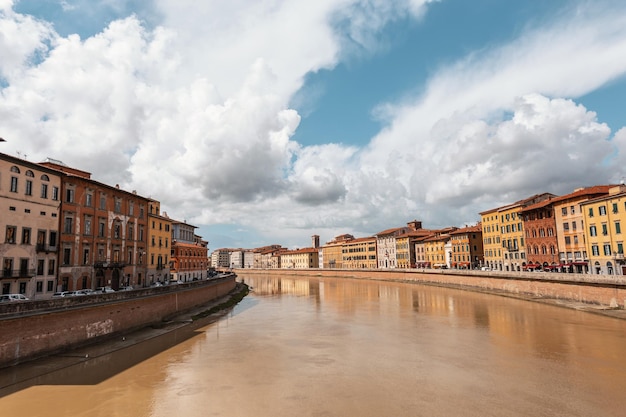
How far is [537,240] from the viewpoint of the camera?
6556cm

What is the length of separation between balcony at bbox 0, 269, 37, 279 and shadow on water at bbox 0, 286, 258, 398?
11.2m

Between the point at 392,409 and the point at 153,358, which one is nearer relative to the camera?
the point at 392,409

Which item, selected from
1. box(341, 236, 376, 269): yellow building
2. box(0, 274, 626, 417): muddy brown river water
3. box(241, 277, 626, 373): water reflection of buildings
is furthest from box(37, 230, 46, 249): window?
box(341, 236, 376, 269): yellow building

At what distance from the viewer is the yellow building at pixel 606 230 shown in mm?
47906

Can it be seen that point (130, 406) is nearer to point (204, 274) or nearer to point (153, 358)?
point (153, 358)

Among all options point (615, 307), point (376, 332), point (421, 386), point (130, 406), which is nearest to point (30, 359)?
point (130, 406)

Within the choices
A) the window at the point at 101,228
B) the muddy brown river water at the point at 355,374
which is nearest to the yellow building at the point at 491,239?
the muddy brown river water at the point at 355,374

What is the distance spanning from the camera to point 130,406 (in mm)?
17516

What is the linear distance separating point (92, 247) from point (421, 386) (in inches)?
1514

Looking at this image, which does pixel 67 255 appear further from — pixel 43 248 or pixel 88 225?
pixel 88 225

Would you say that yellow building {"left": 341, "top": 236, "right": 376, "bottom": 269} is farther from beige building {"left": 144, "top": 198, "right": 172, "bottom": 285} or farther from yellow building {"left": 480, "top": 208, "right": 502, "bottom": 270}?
beige building {"left": 144, "top": 198, "right": 172, "bottom": 285}

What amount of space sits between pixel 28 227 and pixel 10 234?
1.82 metres

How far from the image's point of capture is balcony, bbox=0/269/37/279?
3168 cm

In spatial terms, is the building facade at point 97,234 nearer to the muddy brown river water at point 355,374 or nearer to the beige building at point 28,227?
the beige building at point 28,227
